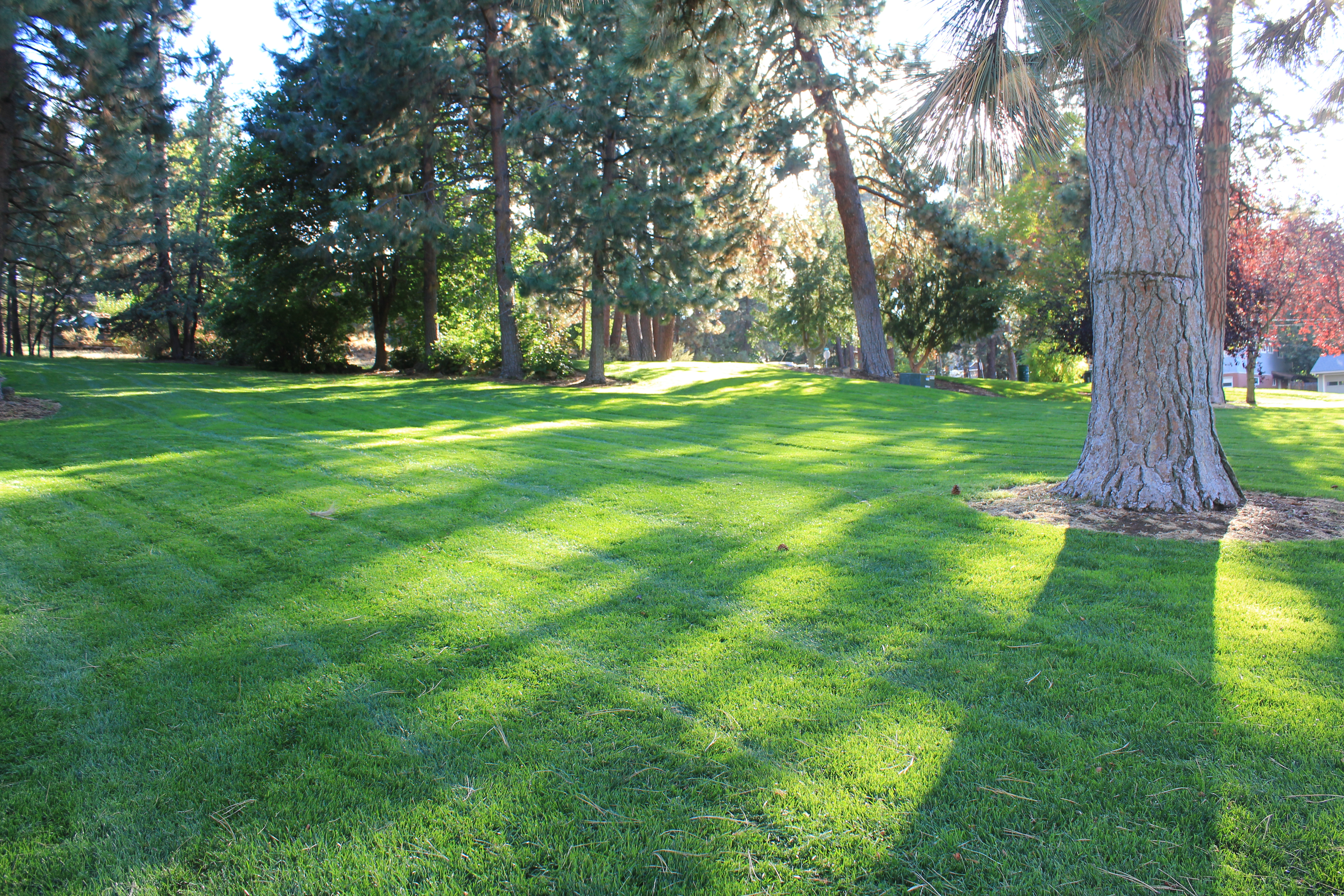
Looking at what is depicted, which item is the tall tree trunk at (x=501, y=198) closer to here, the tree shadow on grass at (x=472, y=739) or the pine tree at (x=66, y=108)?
the pine tree at (x=66, y=108)

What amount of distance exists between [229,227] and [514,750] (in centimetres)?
2583

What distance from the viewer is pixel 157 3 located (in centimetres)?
1133

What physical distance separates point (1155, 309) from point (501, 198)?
16.7m

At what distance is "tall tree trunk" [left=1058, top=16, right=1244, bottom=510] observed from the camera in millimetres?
5176


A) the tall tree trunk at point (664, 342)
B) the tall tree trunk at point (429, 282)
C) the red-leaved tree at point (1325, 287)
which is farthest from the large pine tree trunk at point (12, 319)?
the red-leaved tree at point (1325, 287)


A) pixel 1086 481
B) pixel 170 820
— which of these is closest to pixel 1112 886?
pixel 170 820

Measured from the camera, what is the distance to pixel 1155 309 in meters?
5.18

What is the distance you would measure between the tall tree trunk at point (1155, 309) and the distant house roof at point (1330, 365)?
193 feet

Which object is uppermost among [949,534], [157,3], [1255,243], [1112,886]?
[157,3]

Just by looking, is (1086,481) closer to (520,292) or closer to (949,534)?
(949,534)

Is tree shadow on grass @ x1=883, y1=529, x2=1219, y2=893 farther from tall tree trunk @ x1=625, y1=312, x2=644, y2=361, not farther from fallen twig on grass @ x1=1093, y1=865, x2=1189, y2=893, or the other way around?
tall tree trunk @ x1=625, y1=312, x2=644, y2=361

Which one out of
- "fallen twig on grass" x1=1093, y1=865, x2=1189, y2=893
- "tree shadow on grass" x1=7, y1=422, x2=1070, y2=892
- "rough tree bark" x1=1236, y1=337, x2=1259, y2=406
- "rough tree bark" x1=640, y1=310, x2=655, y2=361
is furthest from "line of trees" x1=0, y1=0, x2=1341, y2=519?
"fallen twig on grass" x1=1093, y1=865, x2=1189, y2=893

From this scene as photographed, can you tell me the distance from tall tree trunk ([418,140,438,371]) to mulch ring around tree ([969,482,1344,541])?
1868cm

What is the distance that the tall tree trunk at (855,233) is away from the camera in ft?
63.7
